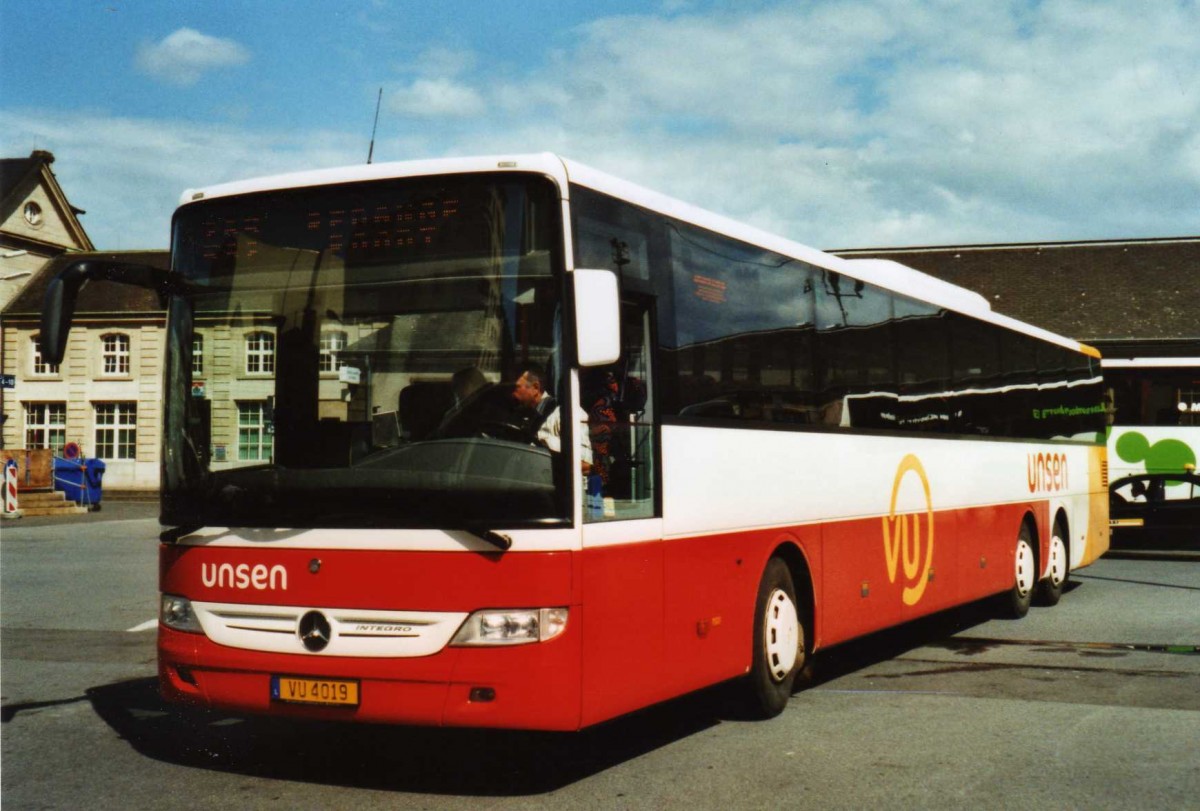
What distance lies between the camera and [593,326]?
632 cm

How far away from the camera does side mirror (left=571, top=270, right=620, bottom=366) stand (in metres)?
6.30

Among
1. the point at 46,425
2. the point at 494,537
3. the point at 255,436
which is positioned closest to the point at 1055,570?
the point at 494,537

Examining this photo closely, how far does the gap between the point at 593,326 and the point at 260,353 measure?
185 cm

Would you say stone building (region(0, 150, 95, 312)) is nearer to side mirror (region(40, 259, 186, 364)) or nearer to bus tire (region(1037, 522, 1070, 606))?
bus tire (region(1037, 522, 1070, 606))

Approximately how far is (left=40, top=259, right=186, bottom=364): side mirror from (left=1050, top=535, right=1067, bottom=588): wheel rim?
11.4 metres

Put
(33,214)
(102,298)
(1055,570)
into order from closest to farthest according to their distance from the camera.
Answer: (1055,570) → (102,298) → (33,214)

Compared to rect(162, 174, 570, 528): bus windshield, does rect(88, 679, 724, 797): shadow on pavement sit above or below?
below

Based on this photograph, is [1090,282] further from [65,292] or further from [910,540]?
[65,292]

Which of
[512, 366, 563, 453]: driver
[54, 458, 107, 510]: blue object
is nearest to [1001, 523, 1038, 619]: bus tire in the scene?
[512, 366, 563, 453]: driver

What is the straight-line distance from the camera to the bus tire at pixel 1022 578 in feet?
46.4

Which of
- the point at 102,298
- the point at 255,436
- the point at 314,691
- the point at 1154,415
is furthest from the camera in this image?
the point at 102,298

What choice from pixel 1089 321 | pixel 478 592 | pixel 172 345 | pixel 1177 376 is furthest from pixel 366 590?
pixel 1089 321

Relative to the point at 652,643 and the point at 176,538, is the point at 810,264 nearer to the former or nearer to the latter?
the point at 652,643

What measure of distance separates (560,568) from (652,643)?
3.32 ft
